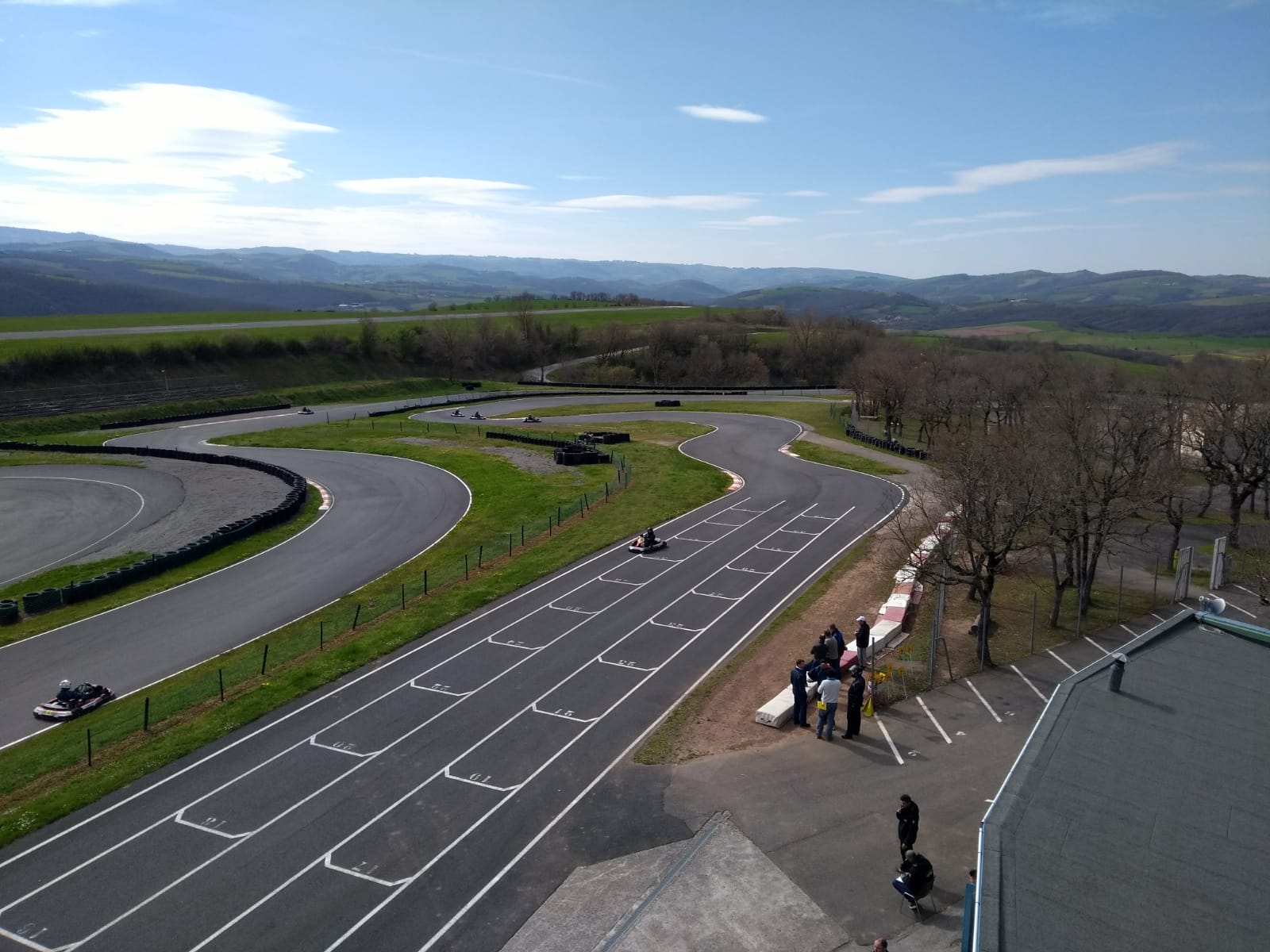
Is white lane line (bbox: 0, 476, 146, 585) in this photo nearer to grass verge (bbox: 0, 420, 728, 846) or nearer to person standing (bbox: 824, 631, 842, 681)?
grass verge (bbox: 0, 420, 728, 846)

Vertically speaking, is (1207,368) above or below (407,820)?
above

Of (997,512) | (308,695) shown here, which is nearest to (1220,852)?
(997,512)

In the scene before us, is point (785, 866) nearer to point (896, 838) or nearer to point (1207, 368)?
point (896, 838)

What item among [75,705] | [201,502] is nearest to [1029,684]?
[75,705]

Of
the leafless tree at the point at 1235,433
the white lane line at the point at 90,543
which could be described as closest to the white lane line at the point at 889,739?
the leafless tree at the point at 1235,433

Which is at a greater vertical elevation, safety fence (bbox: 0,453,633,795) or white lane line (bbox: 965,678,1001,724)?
white lane line (bbox: 965,678,1001,724)

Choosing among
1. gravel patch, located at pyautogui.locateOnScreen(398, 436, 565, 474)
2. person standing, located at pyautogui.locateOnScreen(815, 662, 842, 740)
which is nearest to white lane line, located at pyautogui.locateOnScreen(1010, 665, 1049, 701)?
person standing, located at pyautogui.locateOnScreen(815, 662, 842, 740)

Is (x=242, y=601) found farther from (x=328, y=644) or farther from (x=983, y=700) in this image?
(x=983, y=700)
